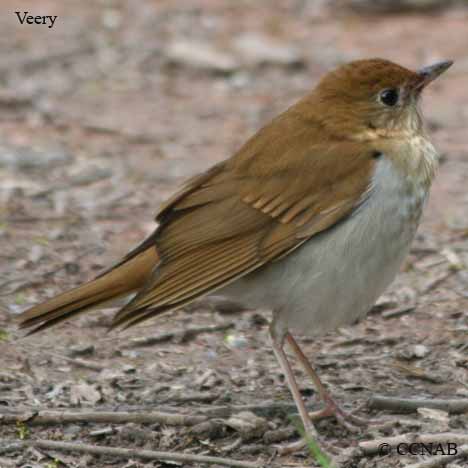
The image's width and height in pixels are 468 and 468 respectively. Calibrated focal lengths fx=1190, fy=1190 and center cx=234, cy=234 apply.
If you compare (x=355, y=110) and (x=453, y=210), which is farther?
(x=453, y=210)

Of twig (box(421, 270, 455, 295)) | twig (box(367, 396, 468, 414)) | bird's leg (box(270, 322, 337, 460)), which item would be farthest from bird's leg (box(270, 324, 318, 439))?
twig (box(421, 270, 455, 295))

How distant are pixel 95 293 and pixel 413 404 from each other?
153cm

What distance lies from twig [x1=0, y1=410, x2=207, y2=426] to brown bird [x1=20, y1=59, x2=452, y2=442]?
1.30 ft

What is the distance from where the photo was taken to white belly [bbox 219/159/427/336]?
514cm

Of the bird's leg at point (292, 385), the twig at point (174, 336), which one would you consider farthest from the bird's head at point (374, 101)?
the twig at point (174, 336)

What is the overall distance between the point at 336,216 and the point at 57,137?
4.42 meters

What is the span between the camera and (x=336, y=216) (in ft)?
17.2

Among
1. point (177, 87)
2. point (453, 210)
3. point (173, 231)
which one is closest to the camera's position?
point (173, 231)

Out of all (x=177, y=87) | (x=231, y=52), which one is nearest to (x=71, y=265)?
(x=177, y=87)

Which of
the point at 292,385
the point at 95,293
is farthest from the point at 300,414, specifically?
the point at 95,293

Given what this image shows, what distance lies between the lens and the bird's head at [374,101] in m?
5.50

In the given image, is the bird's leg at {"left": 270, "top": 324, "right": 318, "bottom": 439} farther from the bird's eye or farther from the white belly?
the bird's eye

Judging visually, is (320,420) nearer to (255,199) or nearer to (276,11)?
(255,199)

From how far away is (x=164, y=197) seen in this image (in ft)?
27.0
